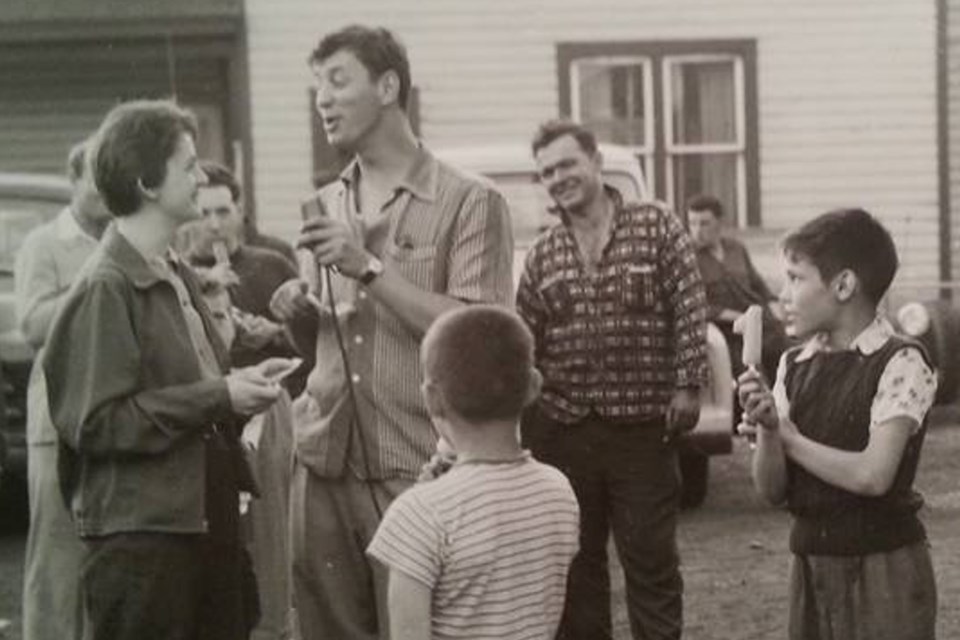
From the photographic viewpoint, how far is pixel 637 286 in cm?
685

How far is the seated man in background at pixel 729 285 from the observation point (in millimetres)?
10734

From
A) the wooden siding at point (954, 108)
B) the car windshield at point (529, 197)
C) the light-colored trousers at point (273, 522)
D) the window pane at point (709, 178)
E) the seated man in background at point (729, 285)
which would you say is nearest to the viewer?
the light-colored trousers at point (273, 522)

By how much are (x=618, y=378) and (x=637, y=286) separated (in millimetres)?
342

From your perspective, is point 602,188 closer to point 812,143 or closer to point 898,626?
point 898,626

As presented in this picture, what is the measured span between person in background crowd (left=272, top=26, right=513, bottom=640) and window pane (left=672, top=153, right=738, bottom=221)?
1284cm

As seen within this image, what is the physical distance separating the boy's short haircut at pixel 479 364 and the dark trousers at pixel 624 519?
312cm

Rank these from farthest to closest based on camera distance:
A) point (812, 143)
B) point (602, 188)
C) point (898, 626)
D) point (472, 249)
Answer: point (812, 143), point (602, 188), point (472, 249), point (898, 626)

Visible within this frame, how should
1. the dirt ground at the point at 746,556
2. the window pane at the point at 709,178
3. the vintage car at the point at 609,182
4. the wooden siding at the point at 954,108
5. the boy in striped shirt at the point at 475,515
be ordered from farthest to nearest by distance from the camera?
the wooden siding at the point at 954,108 < the window pane at the point at 709,178 < the vintage car at the point at 609,182 < the dirt ground at the point at 746,556 < the boy in striped shirt at the point at 475,515

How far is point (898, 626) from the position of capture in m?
4.20

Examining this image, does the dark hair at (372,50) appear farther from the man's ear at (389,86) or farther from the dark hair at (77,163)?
the dark hair at (77,163)

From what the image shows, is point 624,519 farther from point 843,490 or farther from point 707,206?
point 707,206

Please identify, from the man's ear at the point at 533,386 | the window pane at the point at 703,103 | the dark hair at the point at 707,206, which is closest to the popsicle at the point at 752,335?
the man's ear at the point at 533,386

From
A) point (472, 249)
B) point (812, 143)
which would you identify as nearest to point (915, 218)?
point (812, 143)

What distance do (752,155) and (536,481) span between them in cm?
1394
